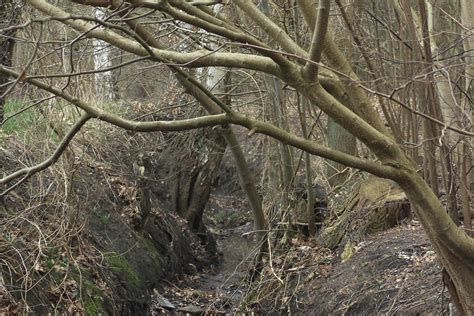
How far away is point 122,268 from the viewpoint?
366 inches

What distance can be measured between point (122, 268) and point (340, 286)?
3.00m

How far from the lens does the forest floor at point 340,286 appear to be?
21.5 ft

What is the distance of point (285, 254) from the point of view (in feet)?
30.7

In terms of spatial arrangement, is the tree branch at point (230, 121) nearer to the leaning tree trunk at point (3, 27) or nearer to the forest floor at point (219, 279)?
the leaning tree trunk at point (3, 27)

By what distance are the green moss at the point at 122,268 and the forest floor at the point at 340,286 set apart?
18.5 inches

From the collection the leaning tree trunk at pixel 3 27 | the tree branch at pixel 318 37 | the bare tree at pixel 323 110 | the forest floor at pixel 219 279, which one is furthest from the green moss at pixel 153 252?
the tree branch at pixel 318 37

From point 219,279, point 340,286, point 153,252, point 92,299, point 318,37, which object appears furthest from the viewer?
point 219,279

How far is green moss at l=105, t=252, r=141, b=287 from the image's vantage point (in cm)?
908

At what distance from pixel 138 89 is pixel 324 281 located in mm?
9650

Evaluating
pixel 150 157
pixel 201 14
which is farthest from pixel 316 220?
pixel 201 14

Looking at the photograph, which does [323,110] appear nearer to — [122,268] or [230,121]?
[230,121]

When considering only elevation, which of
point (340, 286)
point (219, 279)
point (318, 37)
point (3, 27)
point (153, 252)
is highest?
point (3, 27)

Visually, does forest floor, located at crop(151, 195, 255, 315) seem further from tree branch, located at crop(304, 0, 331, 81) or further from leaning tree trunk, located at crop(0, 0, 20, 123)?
tree branch, located at crop(304, 0, 331, 81)

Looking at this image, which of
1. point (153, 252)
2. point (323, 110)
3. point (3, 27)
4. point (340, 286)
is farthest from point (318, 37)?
point (153, 252)
